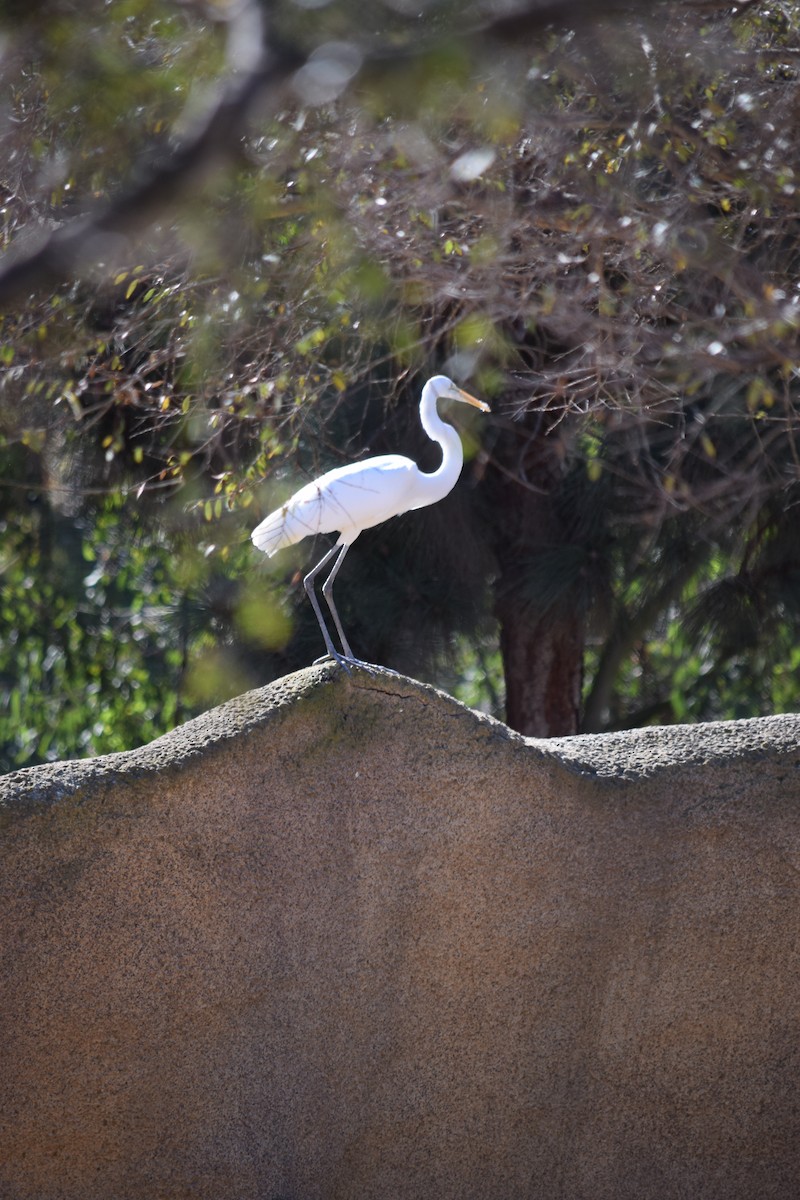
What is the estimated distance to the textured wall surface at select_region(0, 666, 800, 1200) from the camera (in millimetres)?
3729

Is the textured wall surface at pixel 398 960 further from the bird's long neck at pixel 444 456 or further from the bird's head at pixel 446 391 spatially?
the bird's head at pixel 446 391

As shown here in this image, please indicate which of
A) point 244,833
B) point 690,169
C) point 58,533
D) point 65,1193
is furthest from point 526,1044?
point 58,533

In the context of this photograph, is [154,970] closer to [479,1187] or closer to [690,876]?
[479,1187]

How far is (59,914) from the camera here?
3.69 meters

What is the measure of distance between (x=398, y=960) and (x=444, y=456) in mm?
1660

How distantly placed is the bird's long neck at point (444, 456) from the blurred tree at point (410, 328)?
23 centimetres

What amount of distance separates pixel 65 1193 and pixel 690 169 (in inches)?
121

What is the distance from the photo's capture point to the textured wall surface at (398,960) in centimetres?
373

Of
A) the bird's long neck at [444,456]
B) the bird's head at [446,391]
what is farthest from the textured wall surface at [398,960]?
the bird's head at [446,391]

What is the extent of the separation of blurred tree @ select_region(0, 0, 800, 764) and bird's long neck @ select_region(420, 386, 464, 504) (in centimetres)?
23

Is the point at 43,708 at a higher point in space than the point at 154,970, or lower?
lower

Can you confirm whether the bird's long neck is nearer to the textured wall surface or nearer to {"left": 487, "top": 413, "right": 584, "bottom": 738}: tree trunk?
the textured wall surface

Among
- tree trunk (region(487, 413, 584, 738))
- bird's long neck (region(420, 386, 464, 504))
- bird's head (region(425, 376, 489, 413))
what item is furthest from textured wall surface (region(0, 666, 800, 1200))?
tree trunk (region(487, 413, 584, 738))

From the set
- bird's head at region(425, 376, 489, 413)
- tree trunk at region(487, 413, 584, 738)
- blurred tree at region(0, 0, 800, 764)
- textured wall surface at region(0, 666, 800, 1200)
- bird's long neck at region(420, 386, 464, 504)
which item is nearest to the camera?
blurred tree at region(0, 0, 800, 764)
